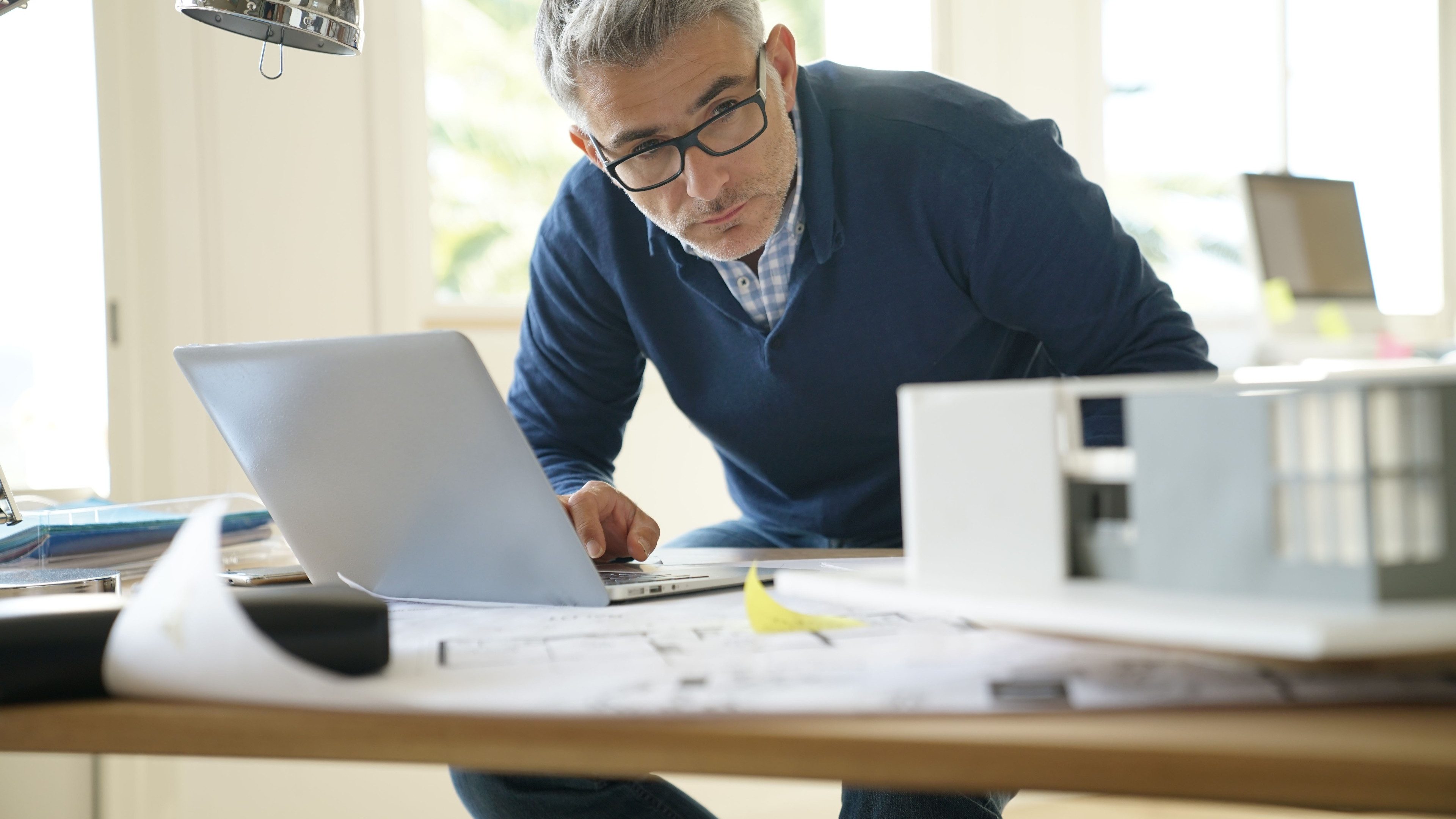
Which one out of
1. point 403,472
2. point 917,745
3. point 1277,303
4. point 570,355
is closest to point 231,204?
point 570,355

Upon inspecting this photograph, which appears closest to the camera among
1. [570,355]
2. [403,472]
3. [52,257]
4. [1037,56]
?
[403,472]

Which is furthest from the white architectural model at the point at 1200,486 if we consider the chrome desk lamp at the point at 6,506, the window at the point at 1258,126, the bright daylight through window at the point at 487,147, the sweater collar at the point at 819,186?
the window at the point at 1258,126

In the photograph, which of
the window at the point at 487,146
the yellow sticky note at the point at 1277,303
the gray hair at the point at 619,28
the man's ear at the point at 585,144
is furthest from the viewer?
the yellow sticky note at the point at 1277,303

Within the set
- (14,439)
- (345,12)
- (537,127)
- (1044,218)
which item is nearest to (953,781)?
(345,12)

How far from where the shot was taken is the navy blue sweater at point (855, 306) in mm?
1273

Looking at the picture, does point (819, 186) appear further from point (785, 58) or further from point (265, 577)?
point (265, 577)

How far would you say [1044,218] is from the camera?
1.27 meters

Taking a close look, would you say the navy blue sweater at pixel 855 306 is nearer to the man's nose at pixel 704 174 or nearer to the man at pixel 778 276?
the man at pixel 778 276

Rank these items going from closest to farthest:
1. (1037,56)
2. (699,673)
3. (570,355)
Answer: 1. (699,673)
2. (570,355)
3. (1037,56)

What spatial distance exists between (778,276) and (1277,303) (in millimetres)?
2238

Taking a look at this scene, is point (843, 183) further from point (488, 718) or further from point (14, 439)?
point (14, 439)

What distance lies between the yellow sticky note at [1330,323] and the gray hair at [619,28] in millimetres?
2513

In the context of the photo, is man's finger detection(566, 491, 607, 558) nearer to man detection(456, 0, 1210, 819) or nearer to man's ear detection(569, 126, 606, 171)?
man detection(456, 0, 1210, 819)

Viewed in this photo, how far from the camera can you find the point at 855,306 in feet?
4.53
